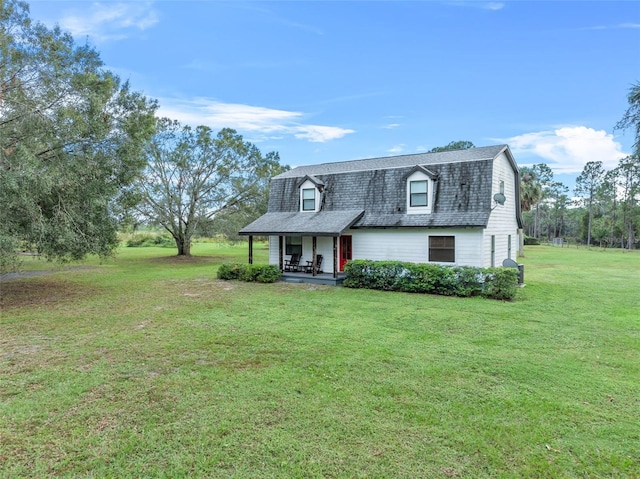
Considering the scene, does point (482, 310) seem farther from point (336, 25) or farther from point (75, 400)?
point (336, 25)

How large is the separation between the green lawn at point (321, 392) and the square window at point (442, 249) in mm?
4354

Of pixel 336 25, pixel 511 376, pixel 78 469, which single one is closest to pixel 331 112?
pixel 336 25

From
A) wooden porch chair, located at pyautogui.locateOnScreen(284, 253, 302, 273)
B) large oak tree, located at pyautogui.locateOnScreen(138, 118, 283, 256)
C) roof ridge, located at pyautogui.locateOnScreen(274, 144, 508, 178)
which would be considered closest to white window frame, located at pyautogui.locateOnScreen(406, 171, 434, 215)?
roof ridge, located at pyautogui.locateOnScreen(274, 144, 508, 178)

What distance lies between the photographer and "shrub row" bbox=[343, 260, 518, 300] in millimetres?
10883

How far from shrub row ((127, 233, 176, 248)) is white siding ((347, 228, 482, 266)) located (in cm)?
3170

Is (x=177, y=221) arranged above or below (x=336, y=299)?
above

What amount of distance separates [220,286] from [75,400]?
9193 mm

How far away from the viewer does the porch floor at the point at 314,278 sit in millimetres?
14102

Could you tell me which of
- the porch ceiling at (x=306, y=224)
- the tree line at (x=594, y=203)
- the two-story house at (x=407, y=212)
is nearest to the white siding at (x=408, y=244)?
the two-story house at (x=407, y=212)

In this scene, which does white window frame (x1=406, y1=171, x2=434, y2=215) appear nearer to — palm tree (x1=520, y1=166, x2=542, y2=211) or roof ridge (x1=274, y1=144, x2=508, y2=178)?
roof ridge (x1=274, y1=144, x2=508, y2=178)

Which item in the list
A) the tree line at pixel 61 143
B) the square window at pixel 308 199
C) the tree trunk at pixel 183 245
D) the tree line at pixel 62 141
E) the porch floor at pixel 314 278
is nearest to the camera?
the tree line at pixel 62 141

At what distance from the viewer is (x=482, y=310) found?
9.47m

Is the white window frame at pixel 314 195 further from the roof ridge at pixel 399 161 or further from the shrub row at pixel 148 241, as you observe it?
the shrub row at pixel 148 241

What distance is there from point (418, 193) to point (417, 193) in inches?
1.6
